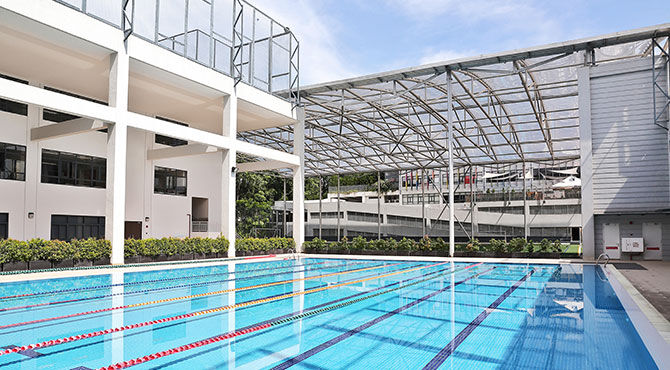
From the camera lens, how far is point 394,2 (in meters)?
18.0

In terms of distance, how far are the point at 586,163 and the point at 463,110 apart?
7630 mm

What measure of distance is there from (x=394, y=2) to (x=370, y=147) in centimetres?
1300

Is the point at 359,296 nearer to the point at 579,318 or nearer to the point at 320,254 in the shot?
the point at 579,318

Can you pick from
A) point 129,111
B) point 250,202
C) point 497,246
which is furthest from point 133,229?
point 250,202

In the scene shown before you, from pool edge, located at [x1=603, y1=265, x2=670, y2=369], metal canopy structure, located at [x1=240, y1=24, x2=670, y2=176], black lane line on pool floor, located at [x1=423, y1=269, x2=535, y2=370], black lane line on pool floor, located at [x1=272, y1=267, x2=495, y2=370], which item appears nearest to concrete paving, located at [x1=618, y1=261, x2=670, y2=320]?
pool edge, located at [x1=603, y1=265, x2=670, y2=369]

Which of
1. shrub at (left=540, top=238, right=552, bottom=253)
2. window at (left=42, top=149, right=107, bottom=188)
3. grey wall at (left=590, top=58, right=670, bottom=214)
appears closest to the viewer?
grey wall at (left=590, top=58, right=670, bottom=214)

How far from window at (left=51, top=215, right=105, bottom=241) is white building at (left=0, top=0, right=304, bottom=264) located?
4 centimetres

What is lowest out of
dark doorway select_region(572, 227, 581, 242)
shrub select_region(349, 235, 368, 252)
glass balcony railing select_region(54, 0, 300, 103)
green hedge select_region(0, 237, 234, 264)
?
dark doorway select_region(572, 227, 581, 242)

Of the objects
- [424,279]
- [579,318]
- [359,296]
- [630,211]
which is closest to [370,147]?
[630,211]

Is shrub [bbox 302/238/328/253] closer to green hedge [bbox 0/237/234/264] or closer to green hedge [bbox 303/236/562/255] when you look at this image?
green hedge [bbox 303/236/562/255]

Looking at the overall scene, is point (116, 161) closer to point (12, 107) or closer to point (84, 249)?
point (84, 249)

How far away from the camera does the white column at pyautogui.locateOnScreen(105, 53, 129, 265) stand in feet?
46.4

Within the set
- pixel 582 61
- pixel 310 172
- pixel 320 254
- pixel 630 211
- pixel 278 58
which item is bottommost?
pixel 320 254

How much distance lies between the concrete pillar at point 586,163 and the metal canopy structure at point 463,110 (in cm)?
80
